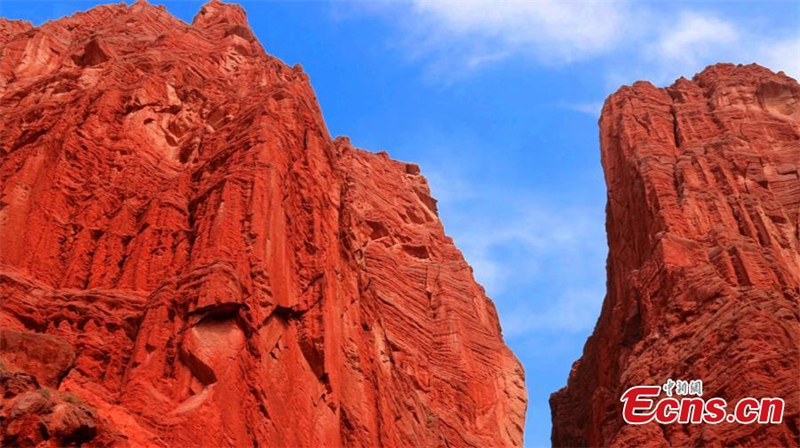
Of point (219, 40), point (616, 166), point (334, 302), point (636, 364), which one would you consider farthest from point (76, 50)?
point (616, 166)

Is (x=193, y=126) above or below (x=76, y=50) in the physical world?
below

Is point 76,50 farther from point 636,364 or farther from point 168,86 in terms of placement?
point 636,364

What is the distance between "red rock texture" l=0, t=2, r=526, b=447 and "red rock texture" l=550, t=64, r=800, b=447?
700cm

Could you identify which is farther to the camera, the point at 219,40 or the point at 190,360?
the point at 219,40

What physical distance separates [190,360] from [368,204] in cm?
3384

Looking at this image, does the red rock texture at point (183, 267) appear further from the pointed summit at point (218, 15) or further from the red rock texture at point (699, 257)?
the red rock texture at point (699, 257)

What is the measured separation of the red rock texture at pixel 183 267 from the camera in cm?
2516

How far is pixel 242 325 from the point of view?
27.4 meters

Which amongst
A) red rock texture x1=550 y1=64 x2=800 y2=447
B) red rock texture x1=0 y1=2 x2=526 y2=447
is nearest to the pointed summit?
red rock texture x1=0 y1=2 x2=526 y2=447

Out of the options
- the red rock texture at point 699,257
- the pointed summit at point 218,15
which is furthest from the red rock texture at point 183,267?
the red rock texture at point 699,257

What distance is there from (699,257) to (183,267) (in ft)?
74.0

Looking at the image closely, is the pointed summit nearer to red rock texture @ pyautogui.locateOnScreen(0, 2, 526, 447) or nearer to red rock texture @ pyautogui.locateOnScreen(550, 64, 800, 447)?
red rock texture @ pyautogui.locateOnScreen(0, 2, 526, 447)

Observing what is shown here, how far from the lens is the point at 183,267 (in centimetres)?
2986

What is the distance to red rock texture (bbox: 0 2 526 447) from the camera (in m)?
25.2
